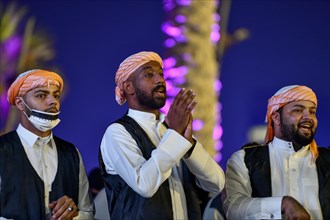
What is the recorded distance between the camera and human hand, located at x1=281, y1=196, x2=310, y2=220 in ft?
12.7

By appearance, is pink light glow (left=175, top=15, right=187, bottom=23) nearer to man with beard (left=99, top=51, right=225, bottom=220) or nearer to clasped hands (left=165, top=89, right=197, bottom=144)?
man with beard (left=99, top=51, right=225, bottom=220)

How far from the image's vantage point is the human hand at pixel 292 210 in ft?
12.7

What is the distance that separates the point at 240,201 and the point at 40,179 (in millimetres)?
1244

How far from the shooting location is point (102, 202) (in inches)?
219

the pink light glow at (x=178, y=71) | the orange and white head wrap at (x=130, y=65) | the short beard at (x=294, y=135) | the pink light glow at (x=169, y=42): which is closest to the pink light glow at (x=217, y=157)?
the pink light glow at (x=178, y=71)

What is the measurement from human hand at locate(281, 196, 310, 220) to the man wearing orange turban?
1204 mm

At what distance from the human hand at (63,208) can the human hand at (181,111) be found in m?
0.74

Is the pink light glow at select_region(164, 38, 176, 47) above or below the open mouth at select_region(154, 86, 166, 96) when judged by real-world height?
above

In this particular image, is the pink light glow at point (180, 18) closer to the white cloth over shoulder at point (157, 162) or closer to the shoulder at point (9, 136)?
the white cloth over shoulder at point (157, 162)

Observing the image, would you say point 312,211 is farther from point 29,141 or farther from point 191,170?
point 29,141

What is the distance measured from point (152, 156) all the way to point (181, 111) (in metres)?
0.32

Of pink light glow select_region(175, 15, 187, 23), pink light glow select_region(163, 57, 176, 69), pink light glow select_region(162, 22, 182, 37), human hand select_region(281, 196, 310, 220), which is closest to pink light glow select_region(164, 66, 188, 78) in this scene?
pink light glow select_region(163, 57, 176, 69)

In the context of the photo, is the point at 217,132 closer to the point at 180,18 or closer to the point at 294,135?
the point at 180,18

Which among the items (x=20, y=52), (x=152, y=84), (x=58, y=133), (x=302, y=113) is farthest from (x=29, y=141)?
(x=20, y=52)
